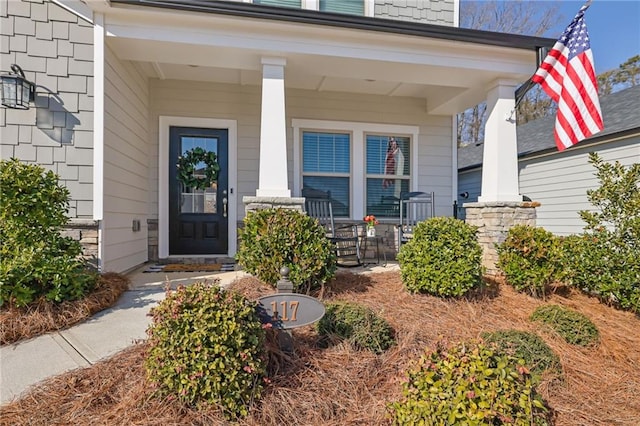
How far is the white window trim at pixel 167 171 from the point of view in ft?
17.2

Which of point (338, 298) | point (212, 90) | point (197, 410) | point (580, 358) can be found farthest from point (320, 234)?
point (212, 90)

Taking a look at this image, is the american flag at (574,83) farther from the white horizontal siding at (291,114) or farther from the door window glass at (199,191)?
the door window glass at (199,191)

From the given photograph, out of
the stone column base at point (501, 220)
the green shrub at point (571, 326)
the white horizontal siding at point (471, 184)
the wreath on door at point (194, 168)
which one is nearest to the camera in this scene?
the green shrub at point (571, 326)

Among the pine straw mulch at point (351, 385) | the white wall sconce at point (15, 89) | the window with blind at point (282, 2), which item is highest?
the window with blind at point (282, 2)

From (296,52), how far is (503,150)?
295 cm

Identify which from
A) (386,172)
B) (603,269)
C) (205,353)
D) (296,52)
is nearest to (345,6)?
(296,52)

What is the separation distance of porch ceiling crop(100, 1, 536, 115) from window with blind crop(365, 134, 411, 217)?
1.34m

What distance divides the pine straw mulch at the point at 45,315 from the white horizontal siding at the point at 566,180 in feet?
23.8

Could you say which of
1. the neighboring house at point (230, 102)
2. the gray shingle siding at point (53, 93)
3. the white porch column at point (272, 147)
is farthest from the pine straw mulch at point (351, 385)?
the gray shingle siding at point (53, 93)

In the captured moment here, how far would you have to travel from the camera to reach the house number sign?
2051mm

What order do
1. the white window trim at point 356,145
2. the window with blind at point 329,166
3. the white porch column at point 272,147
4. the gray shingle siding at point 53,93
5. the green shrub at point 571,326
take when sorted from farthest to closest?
1. the window with blind at point 329,166
2. the white window trim at point 356,145
3. the white porch column at point 272,147
4. the gray shingle siding at point 53,93
5. the green shrub at point 571,326

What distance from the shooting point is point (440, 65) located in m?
4.39

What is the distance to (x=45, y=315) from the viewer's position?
260 cm

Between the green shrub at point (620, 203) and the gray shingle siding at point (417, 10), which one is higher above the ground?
the gray shingle siding at point (417, 10)
